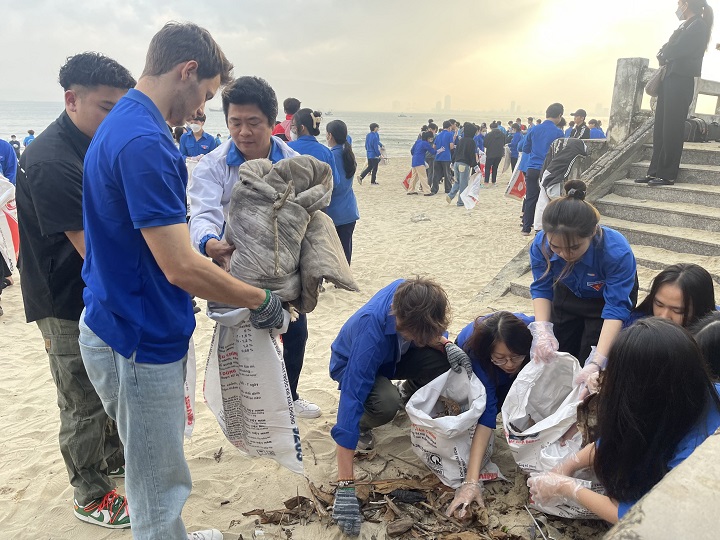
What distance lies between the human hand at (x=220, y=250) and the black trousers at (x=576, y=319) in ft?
6.32

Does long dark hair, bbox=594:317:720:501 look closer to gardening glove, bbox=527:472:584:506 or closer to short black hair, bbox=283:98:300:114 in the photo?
gardening glove, bbox=527:472:584:506

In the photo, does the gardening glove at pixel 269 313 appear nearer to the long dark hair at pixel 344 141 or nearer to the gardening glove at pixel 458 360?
the gardening glove at pixel 458 360

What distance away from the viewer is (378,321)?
7.75 ft

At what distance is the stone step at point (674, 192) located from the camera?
5.21 metres

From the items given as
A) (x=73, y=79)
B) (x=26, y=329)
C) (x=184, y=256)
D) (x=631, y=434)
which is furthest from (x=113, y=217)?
(x=26, y=329)

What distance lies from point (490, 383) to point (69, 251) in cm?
198

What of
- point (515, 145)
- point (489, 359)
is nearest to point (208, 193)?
point (489, 359)


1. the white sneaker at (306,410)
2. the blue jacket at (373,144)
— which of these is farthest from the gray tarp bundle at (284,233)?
the blue jacket at (373,144)

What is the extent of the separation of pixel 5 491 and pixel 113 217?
198 cm

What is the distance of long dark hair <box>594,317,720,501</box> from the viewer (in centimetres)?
151

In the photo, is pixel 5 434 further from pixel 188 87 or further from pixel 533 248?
pixel 533 248

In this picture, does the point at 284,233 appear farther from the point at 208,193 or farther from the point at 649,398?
the point at 649,398

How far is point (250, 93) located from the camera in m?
2.24

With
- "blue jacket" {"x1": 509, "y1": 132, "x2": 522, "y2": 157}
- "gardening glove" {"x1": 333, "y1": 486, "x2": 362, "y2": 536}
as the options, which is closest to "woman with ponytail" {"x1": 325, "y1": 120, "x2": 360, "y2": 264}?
"gardening glove" {"x1": 333, "y1": 486, "x2": 362, "y2": 536}
